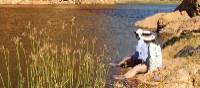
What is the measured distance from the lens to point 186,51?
70.7 feet

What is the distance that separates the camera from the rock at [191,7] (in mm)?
39322

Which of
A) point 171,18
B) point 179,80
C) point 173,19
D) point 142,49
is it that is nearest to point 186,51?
point 142,49

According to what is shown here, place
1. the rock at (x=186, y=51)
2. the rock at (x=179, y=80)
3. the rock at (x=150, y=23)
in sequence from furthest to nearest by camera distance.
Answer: the rock at (x=150, y=23) → the rock at (x=186, y=51) → the rock at (x=179, y=80)

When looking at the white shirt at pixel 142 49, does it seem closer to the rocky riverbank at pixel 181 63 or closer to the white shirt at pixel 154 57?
the white shirt at pixel 154 57

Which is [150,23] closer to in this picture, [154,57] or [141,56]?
[141,56]

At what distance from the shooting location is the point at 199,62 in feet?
62.3

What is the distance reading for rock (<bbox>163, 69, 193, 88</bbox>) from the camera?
54.9 feet

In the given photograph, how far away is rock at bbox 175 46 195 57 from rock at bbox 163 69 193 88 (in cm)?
284

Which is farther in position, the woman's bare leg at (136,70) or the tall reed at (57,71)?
the woman's bare leg at (136,70)

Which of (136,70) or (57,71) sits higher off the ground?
(57,71)

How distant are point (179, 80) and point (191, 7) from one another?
2477 cm

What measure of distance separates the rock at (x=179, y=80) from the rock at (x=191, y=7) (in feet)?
71.4

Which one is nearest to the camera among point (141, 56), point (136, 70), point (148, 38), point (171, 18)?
point (136, 70)

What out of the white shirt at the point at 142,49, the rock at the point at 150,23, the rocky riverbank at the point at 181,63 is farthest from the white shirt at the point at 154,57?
the rock at the point at 150,23
